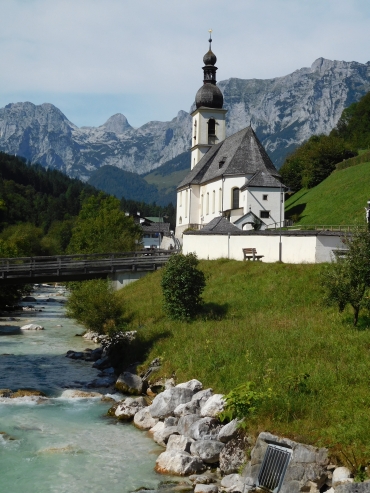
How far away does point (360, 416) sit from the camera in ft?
46.4

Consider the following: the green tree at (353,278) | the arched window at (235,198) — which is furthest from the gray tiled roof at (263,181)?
the green tree at (353,278)

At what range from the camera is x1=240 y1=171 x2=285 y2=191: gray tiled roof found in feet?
185

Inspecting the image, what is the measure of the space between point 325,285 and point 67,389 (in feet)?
35.5

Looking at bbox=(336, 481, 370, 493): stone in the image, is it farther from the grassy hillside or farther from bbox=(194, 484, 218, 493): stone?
the grassy hillside

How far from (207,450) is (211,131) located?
6631cm

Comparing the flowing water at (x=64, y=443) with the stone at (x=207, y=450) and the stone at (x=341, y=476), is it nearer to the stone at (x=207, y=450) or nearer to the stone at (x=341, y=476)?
the stone at (x=207, y=450)

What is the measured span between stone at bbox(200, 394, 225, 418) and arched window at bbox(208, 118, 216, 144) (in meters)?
63.6

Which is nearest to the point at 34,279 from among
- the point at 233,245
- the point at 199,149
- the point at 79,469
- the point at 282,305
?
the point at 233,245

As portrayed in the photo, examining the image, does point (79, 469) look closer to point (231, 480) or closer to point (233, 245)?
point (231, 480)

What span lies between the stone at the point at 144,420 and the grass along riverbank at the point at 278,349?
221 cm

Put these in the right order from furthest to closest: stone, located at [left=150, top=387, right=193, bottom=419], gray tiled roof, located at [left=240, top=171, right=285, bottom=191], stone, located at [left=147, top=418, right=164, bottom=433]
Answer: gray tiled roof, located at [left=240, top=171, right=285, bottom=191]
stone, located at [left=150, top=387, right=193, bottom=419]
stone, located at [left=147, top=418, right=164, bottom=433]

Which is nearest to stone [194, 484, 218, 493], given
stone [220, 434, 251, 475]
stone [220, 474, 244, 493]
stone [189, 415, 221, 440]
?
stone [220, 474, 244, 493]

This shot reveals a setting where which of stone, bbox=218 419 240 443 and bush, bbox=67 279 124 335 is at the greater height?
bush, bbox=67 279 124 335

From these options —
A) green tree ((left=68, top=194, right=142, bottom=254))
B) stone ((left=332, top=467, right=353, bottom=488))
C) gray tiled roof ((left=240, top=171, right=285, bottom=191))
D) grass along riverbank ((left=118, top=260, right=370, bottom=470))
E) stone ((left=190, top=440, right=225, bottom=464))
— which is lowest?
stone ((left=190, top=440, right=225, bottom=464))
